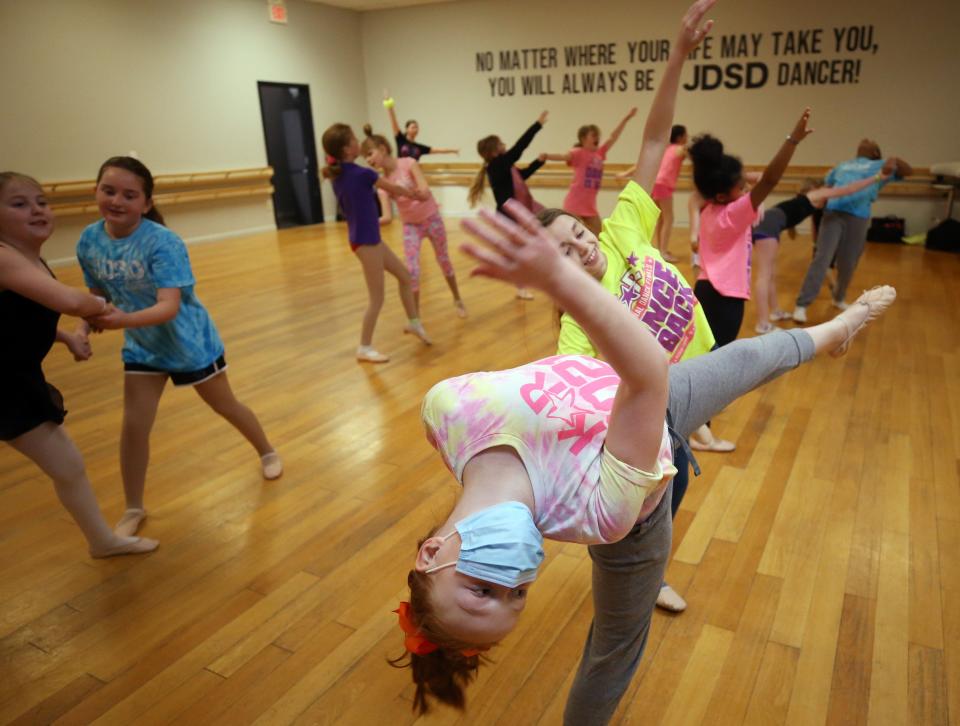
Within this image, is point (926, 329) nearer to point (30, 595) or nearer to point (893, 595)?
point (893, 595)

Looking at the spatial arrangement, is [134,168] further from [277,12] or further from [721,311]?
[277,12]

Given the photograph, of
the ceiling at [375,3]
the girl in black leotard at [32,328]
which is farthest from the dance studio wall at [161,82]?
the girl in black leotard at [32,328]

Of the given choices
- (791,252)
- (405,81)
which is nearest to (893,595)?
(791,252)

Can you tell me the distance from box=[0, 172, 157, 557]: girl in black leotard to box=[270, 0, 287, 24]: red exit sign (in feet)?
32.8

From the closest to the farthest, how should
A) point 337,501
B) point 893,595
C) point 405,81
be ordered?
1. point 893,595
2. point 337,501
3. point 405,81

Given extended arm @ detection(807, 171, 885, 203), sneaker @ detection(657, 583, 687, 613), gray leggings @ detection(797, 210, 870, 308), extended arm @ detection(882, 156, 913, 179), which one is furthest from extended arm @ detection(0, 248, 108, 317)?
gray leggings @ detection(797, 210, 870, 308)

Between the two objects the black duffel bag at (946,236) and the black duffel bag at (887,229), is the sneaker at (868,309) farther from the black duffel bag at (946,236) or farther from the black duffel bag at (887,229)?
the black duffel bag at (887,229)

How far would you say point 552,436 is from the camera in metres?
1.03

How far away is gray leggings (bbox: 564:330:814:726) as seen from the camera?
49.8 inches

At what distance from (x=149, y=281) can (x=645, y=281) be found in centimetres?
171

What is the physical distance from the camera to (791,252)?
26.4ft

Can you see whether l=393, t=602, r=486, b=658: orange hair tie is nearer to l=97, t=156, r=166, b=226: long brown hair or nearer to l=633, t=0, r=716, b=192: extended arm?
l=633, t=0, r=716, b=192: extended arm

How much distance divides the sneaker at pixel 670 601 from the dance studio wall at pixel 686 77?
8939mm

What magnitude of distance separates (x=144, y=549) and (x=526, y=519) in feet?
6.84
